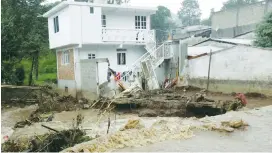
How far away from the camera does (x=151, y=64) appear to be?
763 inches

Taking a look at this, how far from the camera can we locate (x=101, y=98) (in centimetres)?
1673

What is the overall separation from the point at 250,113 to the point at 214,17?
3002cm

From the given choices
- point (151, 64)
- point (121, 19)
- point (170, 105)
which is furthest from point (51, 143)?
point (121, 19)

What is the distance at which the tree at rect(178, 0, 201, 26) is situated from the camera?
81312mm

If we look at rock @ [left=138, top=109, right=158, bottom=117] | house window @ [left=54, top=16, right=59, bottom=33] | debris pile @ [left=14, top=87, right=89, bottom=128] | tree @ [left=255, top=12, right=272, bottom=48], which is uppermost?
house window @ [left=54, top=16, right=59, bottom=33]

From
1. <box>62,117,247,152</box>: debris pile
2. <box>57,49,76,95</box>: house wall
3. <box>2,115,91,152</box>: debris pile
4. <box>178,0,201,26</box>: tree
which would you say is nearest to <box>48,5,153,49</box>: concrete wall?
<box>57,49,76,95</box>: house wall

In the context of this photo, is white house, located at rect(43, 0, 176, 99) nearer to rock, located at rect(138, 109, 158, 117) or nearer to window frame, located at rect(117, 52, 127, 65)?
window frame, located at rect(117, 52, 127, 65)

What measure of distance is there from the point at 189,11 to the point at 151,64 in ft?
226

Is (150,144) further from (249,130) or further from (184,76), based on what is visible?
(184,76)

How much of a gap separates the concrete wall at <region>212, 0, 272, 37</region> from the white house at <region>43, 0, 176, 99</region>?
590 inches

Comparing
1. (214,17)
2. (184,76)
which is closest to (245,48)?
(184,76)

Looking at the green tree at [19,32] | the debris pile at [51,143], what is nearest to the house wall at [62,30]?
the green tree at [19,32]

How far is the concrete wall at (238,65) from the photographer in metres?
15.4

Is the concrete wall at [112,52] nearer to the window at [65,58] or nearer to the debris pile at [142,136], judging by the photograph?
the window at [65,58]
